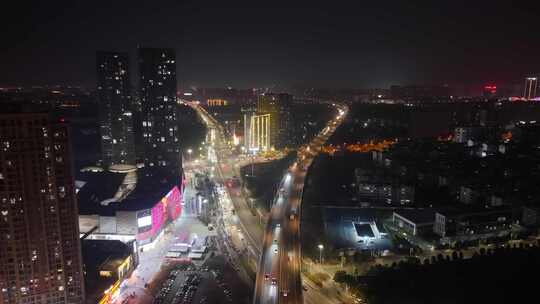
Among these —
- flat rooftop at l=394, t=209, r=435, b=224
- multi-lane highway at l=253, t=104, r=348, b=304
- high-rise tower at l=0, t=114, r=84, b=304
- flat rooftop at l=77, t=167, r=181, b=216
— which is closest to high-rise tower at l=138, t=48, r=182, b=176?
flat rooftop at l=77, t=167, r=181, b=216

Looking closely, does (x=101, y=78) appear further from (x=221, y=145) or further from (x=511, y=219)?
(x=511, y=219)

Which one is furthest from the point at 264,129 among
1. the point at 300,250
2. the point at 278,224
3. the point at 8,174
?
the point at 8,174

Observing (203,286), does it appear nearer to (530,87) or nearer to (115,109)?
(115,109)

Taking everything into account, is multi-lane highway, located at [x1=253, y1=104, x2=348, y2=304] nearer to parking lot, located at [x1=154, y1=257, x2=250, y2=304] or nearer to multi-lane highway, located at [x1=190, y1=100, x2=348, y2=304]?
multi-lane highway, located at [x1=190, y1=100, x2=348, y2=304]

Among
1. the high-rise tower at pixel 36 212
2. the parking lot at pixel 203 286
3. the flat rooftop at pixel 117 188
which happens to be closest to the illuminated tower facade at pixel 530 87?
the flat rooftop at pixel 117 188

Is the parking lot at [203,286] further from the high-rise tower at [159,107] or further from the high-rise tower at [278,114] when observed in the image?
the high-rise tower at [278,114]

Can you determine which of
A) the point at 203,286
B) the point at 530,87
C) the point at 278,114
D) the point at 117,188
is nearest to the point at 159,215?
the point at 117,188
